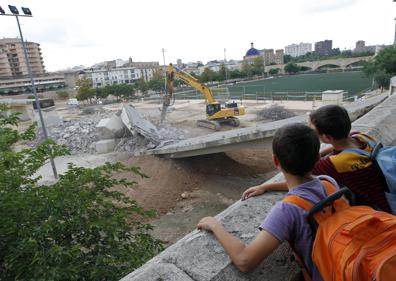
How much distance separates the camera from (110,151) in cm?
2027

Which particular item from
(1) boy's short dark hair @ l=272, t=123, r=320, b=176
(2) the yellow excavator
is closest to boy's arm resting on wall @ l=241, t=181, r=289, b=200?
(1) boy's short dark hair @ l=272, t=123, r=320, b=176

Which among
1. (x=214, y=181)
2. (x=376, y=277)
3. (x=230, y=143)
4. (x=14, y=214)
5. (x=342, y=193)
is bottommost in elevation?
(x=214, y=181)

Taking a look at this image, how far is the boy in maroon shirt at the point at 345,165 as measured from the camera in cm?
202

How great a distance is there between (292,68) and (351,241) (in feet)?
328

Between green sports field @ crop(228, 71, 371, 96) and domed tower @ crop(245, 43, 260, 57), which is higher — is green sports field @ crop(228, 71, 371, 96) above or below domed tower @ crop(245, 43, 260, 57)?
below

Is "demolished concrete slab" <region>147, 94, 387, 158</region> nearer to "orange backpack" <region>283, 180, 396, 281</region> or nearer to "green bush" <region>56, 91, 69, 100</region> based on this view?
"orange backpack" <region>283, 180, 396, 281</region>

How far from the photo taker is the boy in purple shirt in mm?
1547

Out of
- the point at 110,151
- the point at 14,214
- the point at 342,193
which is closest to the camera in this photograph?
the point at 342,193

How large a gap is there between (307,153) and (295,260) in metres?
0.69

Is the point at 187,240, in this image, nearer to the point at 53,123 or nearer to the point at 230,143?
the point at 230,143

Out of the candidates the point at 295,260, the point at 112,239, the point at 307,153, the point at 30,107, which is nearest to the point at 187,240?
the point at 295,260

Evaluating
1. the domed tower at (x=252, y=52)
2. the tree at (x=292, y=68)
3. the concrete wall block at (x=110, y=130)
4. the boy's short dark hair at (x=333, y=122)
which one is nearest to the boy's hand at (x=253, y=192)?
the boy's short dark hair at (x=333, y=122)

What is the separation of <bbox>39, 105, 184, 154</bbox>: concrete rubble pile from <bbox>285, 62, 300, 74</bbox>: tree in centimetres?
7959

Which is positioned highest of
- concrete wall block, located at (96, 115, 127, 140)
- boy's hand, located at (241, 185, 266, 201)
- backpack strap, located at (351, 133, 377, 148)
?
backpack strap, located at (351, 133, 377, 148)
